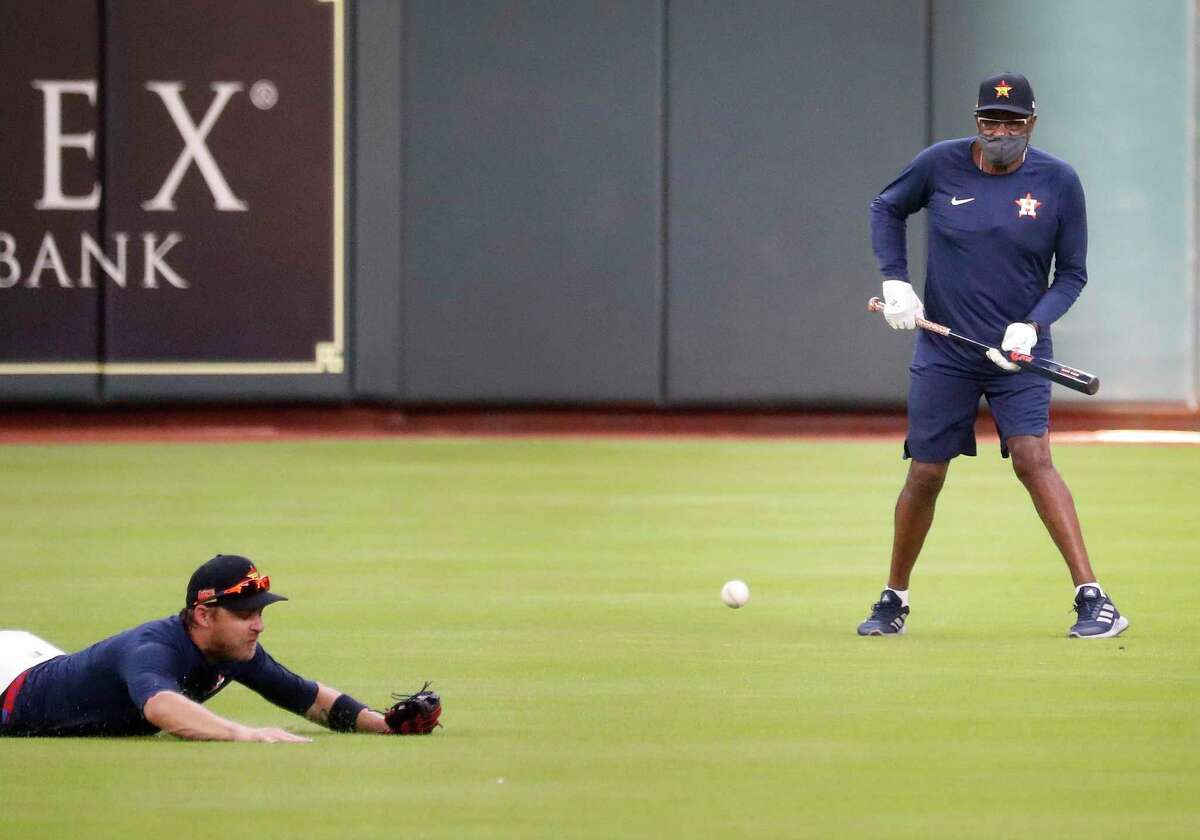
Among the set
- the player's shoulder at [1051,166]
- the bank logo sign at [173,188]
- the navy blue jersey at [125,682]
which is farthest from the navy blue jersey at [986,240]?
the bank logo sign at [173,188]

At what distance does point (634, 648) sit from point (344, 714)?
1.94 metres

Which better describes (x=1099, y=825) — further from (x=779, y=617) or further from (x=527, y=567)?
(x=527, y=567)

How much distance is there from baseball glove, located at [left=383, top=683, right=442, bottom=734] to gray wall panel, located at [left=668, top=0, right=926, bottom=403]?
42.7ft

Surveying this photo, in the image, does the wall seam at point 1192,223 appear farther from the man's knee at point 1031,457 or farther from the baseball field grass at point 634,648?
the man's knee at point 1031,457

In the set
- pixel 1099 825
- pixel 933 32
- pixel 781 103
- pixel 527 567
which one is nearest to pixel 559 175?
pixel 781 103

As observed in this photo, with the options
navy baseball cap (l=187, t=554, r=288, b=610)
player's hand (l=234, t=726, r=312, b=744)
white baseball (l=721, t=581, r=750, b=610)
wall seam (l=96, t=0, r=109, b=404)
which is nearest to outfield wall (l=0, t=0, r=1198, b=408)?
wall seam (l=96, t=0, r=109, b=404)

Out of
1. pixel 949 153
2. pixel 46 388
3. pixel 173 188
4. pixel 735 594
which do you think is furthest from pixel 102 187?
pixel 949 153

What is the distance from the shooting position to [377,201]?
19.4 m

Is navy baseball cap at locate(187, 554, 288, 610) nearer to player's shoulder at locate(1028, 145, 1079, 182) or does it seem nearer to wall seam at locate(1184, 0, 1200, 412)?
player's shoulder at locate(1028, 145, 1079, 182)

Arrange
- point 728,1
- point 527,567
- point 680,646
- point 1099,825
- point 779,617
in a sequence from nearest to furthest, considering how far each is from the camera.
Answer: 1. point 1099,825
2. point 680,646
3. point 779,617
4. point 527,567
5. point 728,1

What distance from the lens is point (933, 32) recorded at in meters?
19.2

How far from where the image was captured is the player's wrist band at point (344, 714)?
6648 mm

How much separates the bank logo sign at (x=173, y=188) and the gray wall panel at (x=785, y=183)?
3.02 metres

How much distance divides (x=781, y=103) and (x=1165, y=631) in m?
11.2
